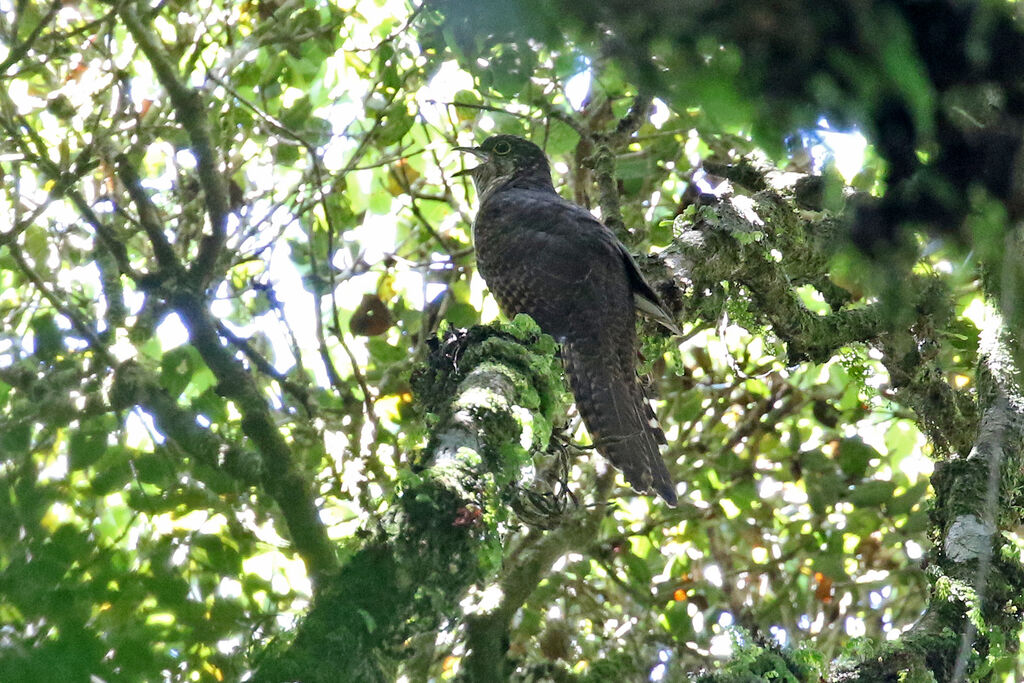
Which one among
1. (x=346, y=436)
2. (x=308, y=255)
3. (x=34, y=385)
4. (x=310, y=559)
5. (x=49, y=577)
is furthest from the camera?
(x=308, y=255)

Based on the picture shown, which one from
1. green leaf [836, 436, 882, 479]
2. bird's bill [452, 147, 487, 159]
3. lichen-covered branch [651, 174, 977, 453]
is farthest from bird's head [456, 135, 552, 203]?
green leaf [836, 436, 882, 479]

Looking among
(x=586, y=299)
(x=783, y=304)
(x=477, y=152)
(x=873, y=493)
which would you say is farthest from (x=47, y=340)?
(x=873, y=493)

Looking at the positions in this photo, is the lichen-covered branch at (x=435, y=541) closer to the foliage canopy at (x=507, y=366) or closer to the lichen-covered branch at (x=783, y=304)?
the foliage canopy at (x=507, y=366)

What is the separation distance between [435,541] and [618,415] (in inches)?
78.2

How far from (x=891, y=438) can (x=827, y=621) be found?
1.14 m

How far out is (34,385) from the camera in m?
3.77

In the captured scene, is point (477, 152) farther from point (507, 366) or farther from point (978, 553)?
point (978, 553)

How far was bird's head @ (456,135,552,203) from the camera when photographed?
555 cm

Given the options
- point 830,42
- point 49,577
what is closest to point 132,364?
point 49,577

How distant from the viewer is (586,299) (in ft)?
13.3

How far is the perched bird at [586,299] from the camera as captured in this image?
3.67 meters

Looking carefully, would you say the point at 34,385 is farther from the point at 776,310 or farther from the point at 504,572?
the point at 776,310

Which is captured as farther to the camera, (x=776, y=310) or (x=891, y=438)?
(x=891, y=438)

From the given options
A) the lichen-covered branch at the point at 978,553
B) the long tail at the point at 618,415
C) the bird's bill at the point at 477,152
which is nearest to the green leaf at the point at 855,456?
the long tail at the point at 618,415
